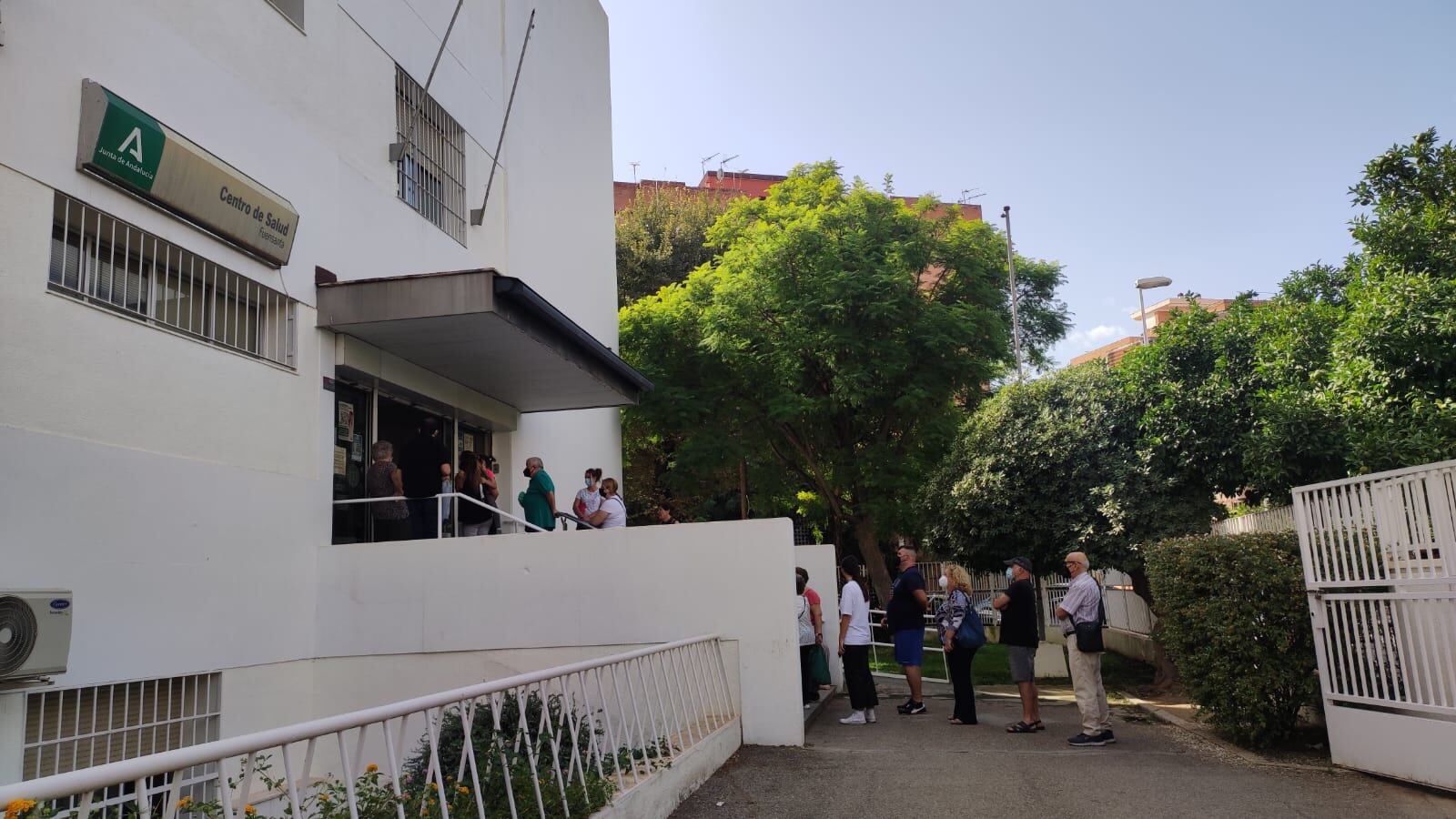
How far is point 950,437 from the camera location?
2011cm

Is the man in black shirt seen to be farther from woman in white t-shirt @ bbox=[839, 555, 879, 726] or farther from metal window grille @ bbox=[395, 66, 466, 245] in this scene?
woman in white t-shirt @ bbox=[839, 555, 879, 726]

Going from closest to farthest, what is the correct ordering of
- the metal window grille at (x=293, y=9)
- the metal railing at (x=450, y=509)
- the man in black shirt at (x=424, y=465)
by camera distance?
the metal window grille at (x=293, y=9) → the metal railing at (x=450, y=509) → the man in black shirt at (x=424, y=465)

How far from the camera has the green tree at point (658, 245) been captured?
30703 mm

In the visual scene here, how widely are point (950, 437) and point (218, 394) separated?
14325 millimetres

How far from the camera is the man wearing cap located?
32.2 feet

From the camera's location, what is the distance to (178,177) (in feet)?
28.5

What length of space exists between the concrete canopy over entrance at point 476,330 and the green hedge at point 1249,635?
708 cm

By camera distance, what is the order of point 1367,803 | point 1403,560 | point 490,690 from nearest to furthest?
point 490,690 → point 1367,803 → point 1403,560

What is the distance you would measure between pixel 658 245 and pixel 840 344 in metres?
13.2

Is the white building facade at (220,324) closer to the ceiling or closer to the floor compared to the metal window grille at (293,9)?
closer to the floor

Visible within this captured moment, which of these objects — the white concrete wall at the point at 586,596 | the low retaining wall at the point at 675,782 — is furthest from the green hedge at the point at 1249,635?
the low retaining wall at the point at 675,782

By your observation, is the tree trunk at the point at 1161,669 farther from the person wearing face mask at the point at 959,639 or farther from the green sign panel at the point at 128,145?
the green sign panel at the point at 128,145

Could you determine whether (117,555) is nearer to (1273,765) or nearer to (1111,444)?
(1273,765)

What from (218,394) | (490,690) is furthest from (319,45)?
(490,690)
